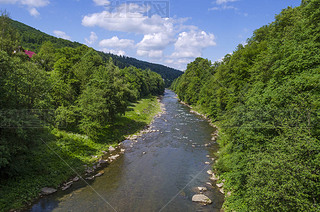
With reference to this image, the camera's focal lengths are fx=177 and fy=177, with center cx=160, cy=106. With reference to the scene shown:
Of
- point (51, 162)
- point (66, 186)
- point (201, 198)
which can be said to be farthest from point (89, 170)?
point (201, 198)

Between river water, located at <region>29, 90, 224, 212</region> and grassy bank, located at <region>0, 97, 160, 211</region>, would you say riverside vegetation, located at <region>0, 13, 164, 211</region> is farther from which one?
river water, located at <region>29, 90, 224, 212</region>

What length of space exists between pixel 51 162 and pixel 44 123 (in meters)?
5.34

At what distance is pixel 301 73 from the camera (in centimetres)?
1434

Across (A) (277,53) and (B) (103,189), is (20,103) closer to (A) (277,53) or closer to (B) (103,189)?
(B) (103,189)

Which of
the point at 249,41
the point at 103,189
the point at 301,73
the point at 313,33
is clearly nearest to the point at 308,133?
the point at 301,73

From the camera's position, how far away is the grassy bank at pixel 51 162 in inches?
583

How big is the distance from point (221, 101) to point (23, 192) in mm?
36379

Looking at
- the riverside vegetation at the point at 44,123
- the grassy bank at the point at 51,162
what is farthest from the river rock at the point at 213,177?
the riverside vegetation at the point at 44,123

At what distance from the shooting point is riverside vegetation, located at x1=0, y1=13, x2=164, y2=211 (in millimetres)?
14719

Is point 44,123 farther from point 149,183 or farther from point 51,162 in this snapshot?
point 149,183

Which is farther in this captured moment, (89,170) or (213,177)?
(89,170)

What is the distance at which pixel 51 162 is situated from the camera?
19.9 meters

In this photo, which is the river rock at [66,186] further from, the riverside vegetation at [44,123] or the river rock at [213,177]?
the river rock at [213,177]

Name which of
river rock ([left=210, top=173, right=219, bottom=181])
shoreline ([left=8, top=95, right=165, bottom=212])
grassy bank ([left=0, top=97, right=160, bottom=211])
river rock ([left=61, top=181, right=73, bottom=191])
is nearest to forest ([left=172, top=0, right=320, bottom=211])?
river rock ([left=210, top=173, right=219, bottom=181])
